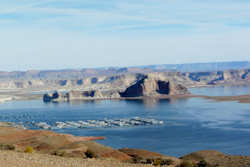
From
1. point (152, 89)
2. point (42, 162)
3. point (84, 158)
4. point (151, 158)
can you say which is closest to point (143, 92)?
point (152, 89)

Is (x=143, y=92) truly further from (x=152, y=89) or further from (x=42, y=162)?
(x=42, y=162)

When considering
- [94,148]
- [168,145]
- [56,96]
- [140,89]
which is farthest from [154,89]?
[94,148]

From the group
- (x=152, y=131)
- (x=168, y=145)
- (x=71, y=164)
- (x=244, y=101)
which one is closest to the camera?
(x=71, y=164)

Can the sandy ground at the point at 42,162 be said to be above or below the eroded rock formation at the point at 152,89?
above

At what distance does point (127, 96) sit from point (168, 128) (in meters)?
94.5

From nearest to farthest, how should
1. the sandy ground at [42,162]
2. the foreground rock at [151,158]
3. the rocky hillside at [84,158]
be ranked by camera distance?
the sandy ground at [42,162]
the rocky hillside at [84,158]
the foreground rock at [151,158]

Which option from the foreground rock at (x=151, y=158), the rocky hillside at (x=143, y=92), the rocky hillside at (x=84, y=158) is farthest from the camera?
the rocky hillside at (x=143, y=92)

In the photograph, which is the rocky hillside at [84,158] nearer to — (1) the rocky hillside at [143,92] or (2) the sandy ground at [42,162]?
(2) the sandy ground at [42,162]

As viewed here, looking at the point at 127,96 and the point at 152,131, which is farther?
the point at 127,96

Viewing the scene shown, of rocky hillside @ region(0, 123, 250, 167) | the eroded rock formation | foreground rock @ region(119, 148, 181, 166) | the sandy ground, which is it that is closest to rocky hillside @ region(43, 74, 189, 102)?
the eroded rock formation

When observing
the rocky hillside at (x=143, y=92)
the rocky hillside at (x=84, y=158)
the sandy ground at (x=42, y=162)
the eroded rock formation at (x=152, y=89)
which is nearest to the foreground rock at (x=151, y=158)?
the rocky hillside at (x=84, y=158)

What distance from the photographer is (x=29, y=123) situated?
280ft

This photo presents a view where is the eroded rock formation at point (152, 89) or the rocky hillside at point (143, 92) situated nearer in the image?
the rocky hillside at point (143, 92)

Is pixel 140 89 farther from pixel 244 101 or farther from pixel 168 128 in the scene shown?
pixel 168 128
